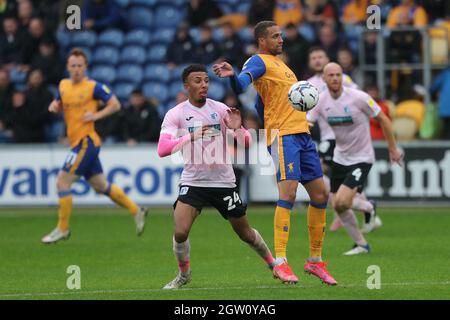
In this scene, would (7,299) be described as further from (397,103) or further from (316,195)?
(397,103)

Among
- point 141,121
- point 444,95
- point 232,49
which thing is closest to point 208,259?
point 141,121

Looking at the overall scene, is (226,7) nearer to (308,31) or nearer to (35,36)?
(308,31)

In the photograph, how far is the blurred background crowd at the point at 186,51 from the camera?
22.0m

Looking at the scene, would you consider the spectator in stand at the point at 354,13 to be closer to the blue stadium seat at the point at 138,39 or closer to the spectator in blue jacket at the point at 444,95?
the spectator in blue jacket at the point at 444,95

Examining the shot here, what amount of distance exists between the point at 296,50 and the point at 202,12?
343 cm

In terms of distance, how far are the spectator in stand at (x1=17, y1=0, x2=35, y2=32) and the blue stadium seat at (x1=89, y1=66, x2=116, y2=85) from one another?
5.58 ft

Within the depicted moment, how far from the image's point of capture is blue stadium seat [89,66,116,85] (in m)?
24.6

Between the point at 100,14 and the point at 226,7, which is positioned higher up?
the point at 226,7

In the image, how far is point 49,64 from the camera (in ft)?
77.6

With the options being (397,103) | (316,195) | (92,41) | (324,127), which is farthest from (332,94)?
(92,41)

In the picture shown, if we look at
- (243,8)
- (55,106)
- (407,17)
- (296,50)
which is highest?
(243,8)

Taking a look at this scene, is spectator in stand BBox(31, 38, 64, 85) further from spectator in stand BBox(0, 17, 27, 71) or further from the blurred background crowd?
spectator in stand BBox(0, 17, 27, 71)

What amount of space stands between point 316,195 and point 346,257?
8.92 ft

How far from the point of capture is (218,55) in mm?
23188
